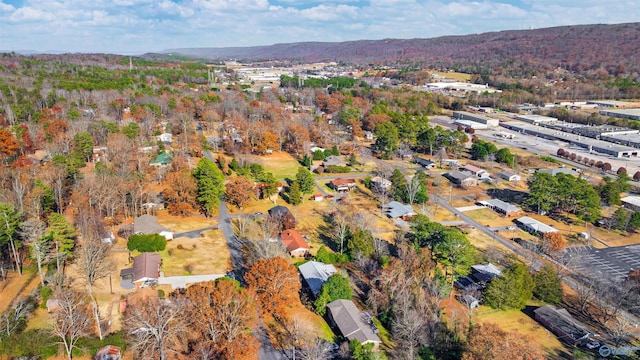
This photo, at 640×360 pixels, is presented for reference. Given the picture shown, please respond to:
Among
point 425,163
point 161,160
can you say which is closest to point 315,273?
point 161,160

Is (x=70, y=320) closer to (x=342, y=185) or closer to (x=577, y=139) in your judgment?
(x=342, y=185)

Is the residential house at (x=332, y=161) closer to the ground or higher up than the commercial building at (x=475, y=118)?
closer to the ground

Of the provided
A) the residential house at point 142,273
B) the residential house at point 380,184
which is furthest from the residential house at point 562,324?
the residential house at point 142,273

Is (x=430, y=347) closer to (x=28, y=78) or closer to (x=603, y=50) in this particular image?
(x=28, y=78)

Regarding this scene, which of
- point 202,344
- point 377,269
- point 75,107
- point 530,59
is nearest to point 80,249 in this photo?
point 202,344

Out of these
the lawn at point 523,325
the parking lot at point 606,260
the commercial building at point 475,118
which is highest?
the commercial building at point 475,118

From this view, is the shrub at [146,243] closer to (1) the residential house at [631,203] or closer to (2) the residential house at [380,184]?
(2) the residential house at [380,184]

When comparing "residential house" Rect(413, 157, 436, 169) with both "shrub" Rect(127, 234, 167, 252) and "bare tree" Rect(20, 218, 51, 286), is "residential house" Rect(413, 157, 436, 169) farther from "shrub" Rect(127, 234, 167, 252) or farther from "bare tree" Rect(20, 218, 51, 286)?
"bare tree" Rect(20, 218, 51, 286)
